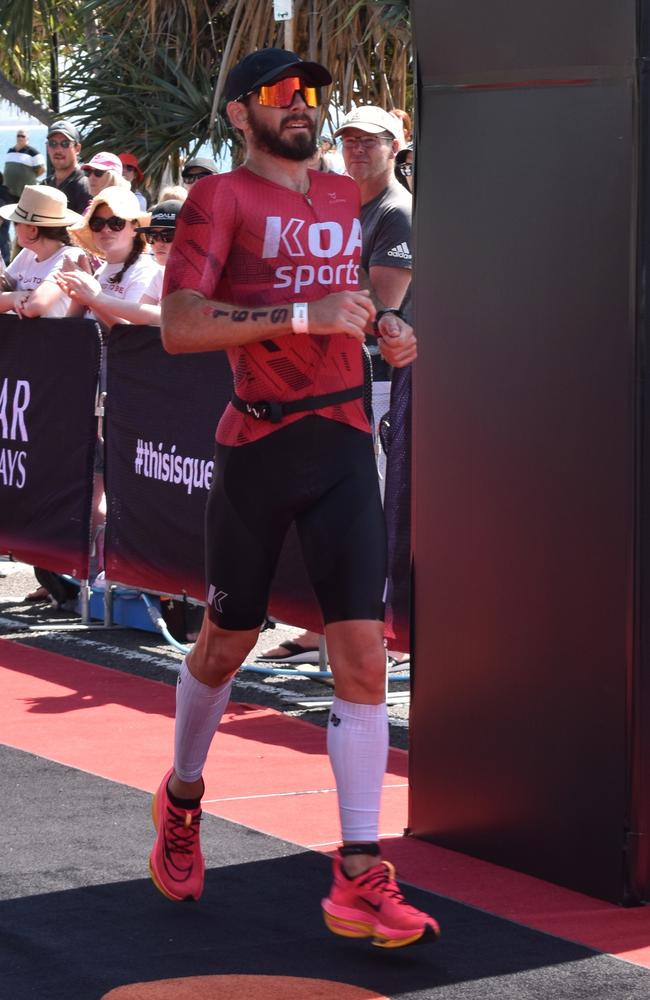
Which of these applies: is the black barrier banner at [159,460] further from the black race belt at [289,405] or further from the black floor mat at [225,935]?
the black race belt at [289,405]

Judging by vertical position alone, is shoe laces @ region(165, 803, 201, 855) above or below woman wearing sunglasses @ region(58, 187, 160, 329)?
below

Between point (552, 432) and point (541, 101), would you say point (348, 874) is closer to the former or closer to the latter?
point (552, 432)

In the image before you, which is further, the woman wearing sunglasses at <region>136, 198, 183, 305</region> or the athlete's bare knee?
the woman wearing sunglasses at <region>136, 198, 183, 305</region>

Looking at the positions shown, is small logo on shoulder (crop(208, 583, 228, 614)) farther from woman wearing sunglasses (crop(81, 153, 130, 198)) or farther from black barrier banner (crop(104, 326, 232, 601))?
woman wearing sunglasses (crop(81, 153, 130, 198))

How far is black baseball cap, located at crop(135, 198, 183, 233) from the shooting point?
896 centimetres

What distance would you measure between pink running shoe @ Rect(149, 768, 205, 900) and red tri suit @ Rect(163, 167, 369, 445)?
102cm

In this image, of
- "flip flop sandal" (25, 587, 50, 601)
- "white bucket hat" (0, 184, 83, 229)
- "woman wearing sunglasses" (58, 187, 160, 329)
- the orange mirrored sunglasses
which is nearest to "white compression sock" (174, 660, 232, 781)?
the orange mirrored sunglasses

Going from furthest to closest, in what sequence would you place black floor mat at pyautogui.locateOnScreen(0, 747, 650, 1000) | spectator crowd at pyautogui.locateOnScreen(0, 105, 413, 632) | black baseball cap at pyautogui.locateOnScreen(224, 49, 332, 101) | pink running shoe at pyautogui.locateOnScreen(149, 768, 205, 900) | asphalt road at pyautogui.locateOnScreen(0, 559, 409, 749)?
spectator crowd at pyautogui.locateOnScreen(0, 105, 413, 632)
asphalt road at pyautogui.locateOnScreen(0, 559, 409, 749)
pink running shoe at pyautogui.locateOnScreen(149, 768, 205, 900)
black baseball cap at pyautogui.locateOnScreen(224, 49, 332, 101)
black floor mat at pyautogui.locateOnScreen(0, 747, 650, 1000)

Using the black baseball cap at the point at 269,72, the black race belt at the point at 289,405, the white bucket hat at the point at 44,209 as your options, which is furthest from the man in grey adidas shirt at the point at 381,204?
the black race belt at the point at 289,405

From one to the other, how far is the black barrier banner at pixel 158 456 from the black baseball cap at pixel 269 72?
10.8 ft

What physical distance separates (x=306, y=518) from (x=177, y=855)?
3.15 feet

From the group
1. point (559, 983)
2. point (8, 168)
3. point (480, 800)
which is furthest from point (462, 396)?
point (8, 168)

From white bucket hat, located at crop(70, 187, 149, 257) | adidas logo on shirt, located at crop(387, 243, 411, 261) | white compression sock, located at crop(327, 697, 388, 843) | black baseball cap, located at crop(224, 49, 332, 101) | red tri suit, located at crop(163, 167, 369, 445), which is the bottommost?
white compression sock, located at crop(327, 697, 388, 843)

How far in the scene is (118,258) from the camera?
921cm
